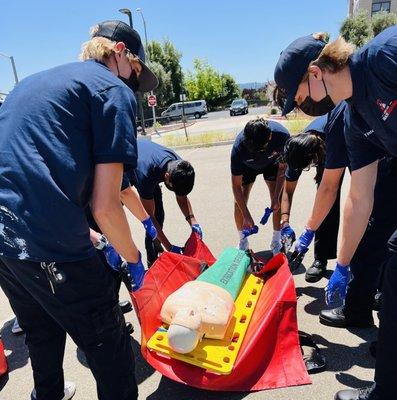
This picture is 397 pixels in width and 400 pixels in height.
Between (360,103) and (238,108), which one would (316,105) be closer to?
(360,103)

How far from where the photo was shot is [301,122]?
15312 mm

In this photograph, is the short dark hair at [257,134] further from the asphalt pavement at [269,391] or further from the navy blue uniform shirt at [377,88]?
the navy blue uniform shirt at [377,88]

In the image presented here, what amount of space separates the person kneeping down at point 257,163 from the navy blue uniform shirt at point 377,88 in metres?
1.46

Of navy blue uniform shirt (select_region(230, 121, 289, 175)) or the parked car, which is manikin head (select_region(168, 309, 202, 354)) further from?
the parked car

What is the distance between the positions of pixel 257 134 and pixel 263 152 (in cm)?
32

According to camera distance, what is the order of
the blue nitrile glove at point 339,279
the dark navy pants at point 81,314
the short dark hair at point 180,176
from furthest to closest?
the short dark hair at point 180,176
the blue nitrile glove at point 339,279
the dark navy pants at point 81,314

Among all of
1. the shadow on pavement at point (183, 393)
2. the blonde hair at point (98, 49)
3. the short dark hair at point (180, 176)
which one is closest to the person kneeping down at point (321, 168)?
the short dark hair at point (180, 176)

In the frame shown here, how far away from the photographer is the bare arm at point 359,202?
2.10 m

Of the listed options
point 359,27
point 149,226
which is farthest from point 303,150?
point 359,27

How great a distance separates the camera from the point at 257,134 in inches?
131

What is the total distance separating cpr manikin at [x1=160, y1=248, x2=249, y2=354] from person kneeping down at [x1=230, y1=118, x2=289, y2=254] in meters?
1.24

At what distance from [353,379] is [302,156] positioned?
1.57 m

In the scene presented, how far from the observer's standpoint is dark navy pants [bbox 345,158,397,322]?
236cm

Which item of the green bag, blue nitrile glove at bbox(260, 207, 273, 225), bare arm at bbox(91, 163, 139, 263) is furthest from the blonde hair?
blue nitrile glove at bbox(260, 207, 273, 225)
